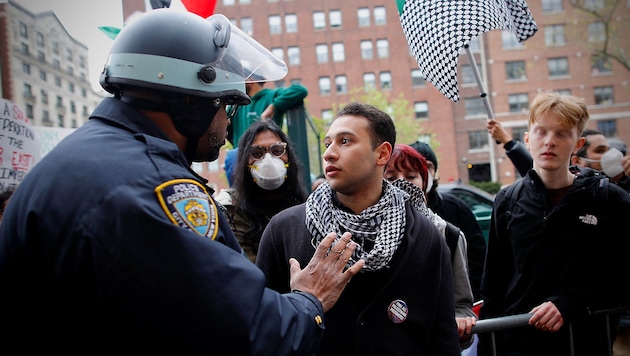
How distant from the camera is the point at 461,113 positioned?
47.8 meters

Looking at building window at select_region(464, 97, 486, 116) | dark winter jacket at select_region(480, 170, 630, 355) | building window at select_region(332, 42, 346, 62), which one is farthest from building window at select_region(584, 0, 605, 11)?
dark winter jacket at select_region(480, 170, 630, 355)

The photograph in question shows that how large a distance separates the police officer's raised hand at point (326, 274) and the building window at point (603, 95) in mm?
50259

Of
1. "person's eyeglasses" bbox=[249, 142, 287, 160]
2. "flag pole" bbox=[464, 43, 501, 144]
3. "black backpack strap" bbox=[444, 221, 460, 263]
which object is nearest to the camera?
"black backpack strap" bbox=[444, 221, 460, 263]

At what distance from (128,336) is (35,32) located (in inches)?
169

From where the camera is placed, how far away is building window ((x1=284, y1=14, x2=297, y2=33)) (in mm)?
48188

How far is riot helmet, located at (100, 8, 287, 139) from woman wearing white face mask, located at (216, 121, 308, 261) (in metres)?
1.70

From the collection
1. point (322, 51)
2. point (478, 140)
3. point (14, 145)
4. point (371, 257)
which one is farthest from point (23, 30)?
point (478, 140)

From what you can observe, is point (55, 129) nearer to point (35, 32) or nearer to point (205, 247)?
point (35, 32)

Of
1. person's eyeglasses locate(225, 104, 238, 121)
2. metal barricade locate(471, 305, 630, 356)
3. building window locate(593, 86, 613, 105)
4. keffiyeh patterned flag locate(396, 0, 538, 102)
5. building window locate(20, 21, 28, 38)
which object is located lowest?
metal barricade locate(471, 305, 630, 356)

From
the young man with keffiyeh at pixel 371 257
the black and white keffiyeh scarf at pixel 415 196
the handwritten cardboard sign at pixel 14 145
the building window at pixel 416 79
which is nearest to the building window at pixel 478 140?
the building window at pixel 416 79

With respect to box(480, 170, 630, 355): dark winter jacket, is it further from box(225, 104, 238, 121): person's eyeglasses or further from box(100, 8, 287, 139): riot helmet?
box(100, 8, 287, 139): riot helmet

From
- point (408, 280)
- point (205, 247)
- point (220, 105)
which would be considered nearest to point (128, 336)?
point (205, 247)

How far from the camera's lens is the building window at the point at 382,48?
48.0m

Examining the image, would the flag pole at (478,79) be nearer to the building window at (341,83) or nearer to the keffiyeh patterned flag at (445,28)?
the keffiyeh patterned flag at (445,28)
